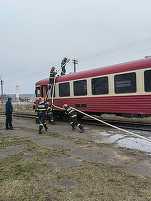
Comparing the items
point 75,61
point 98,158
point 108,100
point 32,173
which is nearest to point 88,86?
point 108,100

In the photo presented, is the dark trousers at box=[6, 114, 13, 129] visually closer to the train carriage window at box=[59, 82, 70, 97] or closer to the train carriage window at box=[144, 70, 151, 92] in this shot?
the train carriage window at box=[59, 82, 70, 97]

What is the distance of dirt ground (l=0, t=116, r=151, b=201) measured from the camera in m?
7.13

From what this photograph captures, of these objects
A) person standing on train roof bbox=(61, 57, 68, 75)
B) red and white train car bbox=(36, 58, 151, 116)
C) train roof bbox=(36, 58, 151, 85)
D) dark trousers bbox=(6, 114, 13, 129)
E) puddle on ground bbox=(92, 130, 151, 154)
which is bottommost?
puddle on ground bbox=(92, 130, 151, 154)

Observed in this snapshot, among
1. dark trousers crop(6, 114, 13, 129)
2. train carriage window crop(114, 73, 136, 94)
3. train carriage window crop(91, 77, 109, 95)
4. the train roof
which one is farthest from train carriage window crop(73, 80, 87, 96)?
dark trousers crop(6, 114, 13, 129)

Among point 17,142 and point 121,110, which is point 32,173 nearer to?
point 17,142

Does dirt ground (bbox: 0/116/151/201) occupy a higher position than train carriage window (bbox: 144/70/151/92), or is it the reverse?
train carriage window (bbox: 144/70/151/92)

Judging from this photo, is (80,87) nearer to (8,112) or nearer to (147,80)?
(8,112)

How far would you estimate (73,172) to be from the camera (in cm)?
887

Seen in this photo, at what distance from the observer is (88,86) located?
2084cm

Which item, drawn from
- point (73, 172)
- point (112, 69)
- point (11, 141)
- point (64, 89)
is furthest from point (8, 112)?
point (73, 172)

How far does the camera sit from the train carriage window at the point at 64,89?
23.1 m

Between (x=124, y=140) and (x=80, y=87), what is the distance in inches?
321

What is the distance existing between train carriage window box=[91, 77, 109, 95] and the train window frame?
77 cm

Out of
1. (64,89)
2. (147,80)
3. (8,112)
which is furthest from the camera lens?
(64,89)
